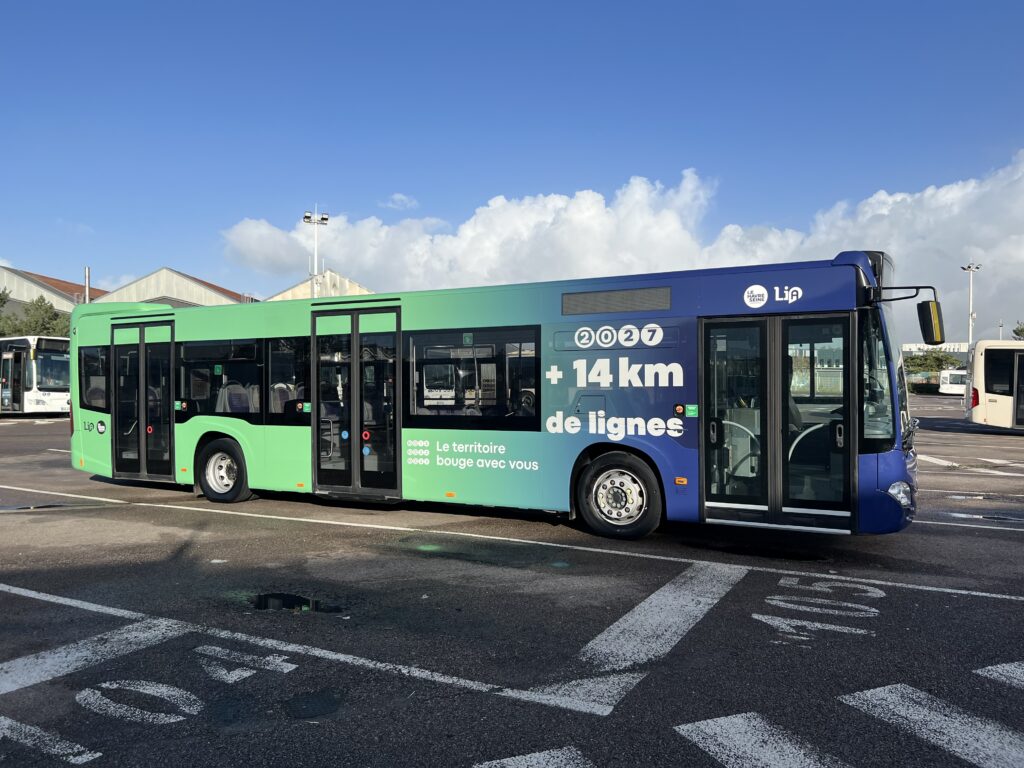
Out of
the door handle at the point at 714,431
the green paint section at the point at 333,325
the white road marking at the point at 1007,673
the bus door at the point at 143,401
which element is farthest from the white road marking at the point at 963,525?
the bus door at the point at 143,401

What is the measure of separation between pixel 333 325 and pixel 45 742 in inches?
269

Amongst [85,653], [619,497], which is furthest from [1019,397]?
[85,653]

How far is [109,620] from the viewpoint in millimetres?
5465

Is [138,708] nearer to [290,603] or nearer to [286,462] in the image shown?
[290,603]

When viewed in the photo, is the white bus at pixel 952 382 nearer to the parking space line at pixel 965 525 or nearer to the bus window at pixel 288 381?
the parking space line at pixel 965 525

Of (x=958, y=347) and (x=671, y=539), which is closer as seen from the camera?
(x=671, y=539)

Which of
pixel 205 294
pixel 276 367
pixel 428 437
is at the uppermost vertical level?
pixel 205 294

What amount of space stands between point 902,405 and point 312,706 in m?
6.15

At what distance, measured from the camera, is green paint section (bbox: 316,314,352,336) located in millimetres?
9867

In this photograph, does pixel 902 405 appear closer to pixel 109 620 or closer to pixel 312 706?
pixel 312 706

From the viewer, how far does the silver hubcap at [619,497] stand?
26.9 feet

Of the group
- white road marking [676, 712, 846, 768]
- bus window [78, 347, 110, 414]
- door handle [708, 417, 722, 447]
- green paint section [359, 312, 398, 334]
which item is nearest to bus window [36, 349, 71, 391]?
bus window [78, 347, 110, 414]

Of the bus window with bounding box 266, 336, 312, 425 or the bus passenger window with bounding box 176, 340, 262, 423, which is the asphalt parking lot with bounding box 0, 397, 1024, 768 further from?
the bus passenger window with bounding box 176, 340, 262, 423

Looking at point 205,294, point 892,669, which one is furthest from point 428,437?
point 205,294
